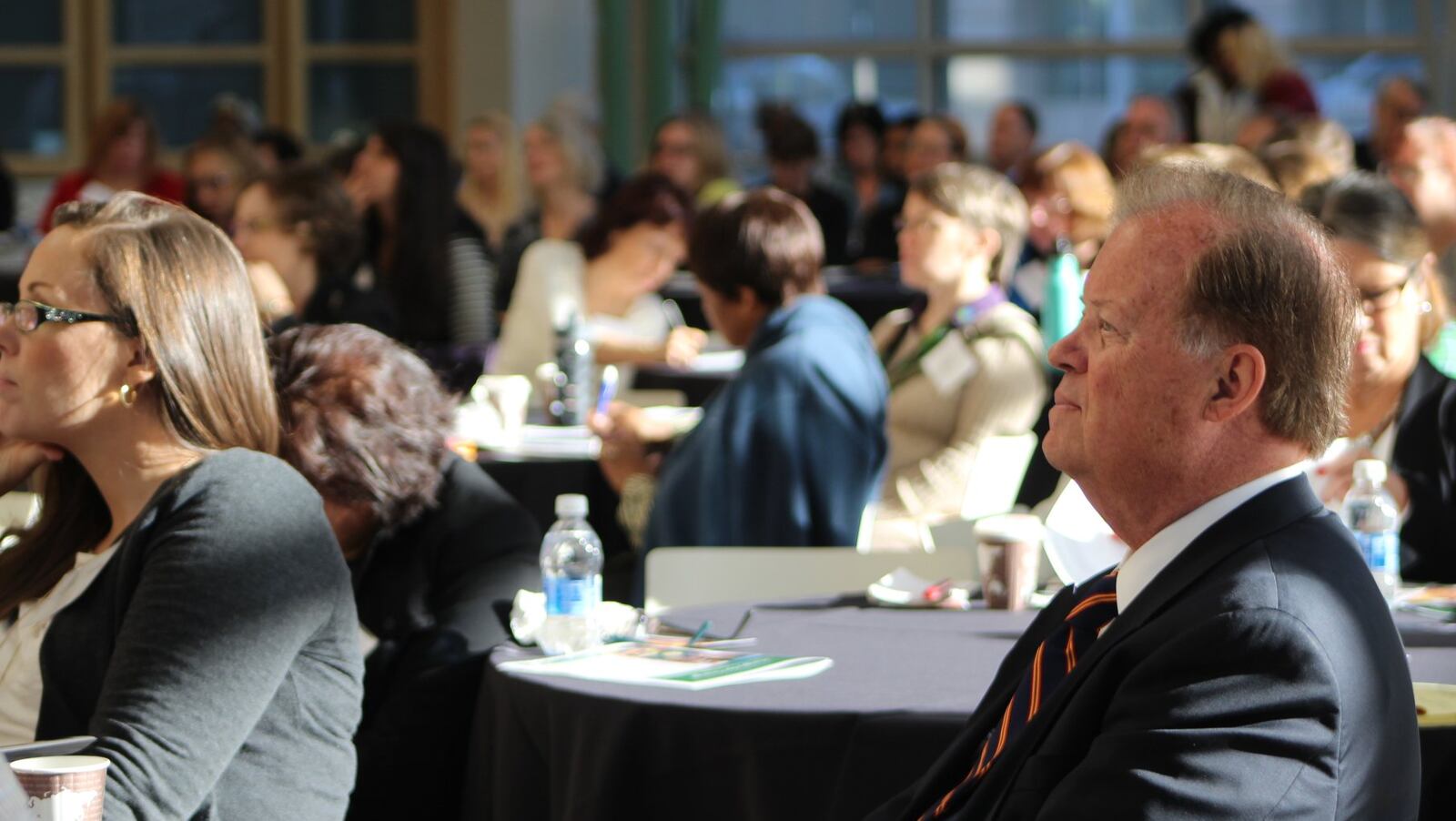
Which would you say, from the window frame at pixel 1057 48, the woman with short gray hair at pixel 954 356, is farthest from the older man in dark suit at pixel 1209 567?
the window frame at pixel 1057 48

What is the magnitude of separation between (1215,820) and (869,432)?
272 cm

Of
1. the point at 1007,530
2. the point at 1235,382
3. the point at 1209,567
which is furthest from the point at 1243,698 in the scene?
the point at 1007,530

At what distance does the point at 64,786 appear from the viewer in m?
1.51

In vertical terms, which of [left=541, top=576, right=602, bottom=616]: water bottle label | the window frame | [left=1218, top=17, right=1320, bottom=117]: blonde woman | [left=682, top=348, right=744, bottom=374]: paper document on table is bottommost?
[left=682, top=348, right=744, bottom=374]: paper document on table

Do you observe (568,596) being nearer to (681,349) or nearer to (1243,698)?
(1243,698)

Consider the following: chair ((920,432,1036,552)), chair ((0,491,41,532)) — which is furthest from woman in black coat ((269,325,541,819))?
chair ((920,432,1036,552))

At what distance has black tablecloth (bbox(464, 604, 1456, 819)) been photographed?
2.13 metres

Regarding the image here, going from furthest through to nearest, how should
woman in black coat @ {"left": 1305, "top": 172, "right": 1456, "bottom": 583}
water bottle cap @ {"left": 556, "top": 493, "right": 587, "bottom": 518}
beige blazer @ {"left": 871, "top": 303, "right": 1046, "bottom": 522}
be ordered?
beige blazer @ {"left": 871, "top": 303, "right": 1046, "bottom": 522} → woman in black coat @ {"left": 1305, "top": 172, "right": 1456, "bottom": 583} → water bottle cap @ {"left": 556, "top": 493, "right": 587, "bottom": 518}

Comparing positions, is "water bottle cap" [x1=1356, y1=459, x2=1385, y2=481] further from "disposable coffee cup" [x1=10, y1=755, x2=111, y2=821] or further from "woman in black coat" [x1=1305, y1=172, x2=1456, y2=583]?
"disposable coffee cup" [x1=10, y1=755, x2=111, y2=821]

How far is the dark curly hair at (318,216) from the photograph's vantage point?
17.3 feet

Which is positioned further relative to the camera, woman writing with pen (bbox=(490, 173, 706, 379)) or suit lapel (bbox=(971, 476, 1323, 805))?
woman writing with pen (bbox=(490, 173, 706, 379))

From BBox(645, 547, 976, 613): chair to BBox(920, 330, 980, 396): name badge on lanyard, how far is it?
4.51ft

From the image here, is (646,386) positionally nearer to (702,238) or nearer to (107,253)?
(702,238)

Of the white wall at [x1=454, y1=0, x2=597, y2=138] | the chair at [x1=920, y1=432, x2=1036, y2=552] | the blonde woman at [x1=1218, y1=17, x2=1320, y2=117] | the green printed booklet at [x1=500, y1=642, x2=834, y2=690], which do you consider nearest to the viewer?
the green printed booklet at [x1=500, y1=642, x2=834, y2=690]
